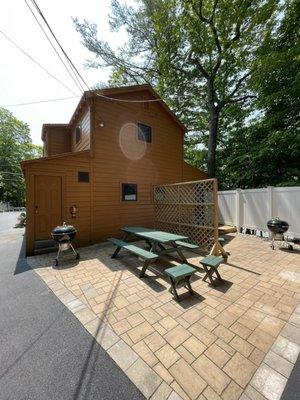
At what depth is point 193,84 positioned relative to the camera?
48.4 feet

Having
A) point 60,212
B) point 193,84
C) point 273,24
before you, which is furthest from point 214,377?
point 193,84

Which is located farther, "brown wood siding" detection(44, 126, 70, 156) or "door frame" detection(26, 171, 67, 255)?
"brown wood siding" detection(44, 126, 70, 156)

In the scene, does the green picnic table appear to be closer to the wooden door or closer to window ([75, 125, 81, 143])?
the wooden door

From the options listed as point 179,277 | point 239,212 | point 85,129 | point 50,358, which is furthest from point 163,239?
point 85,129

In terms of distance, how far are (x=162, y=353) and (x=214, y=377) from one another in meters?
0.60

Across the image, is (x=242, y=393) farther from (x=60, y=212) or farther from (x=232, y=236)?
(x=232, y=236)

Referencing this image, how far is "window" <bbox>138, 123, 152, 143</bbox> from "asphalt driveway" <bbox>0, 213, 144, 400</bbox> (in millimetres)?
7685

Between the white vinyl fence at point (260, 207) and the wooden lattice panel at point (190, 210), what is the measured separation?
3199 millimetres

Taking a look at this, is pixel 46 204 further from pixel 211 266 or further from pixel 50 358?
pixel 211 266

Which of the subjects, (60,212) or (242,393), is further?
(60,212)

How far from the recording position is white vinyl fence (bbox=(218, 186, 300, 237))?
7.03m

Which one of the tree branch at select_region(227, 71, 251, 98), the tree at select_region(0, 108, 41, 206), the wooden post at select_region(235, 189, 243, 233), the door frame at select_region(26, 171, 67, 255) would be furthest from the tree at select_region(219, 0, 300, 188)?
the tree at select_region(0, 108, 41, 206)

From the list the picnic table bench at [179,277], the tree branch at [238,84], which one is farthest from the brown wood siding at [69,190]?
the tree branch at [238,84]

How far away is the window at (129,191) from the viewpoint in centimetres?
848
